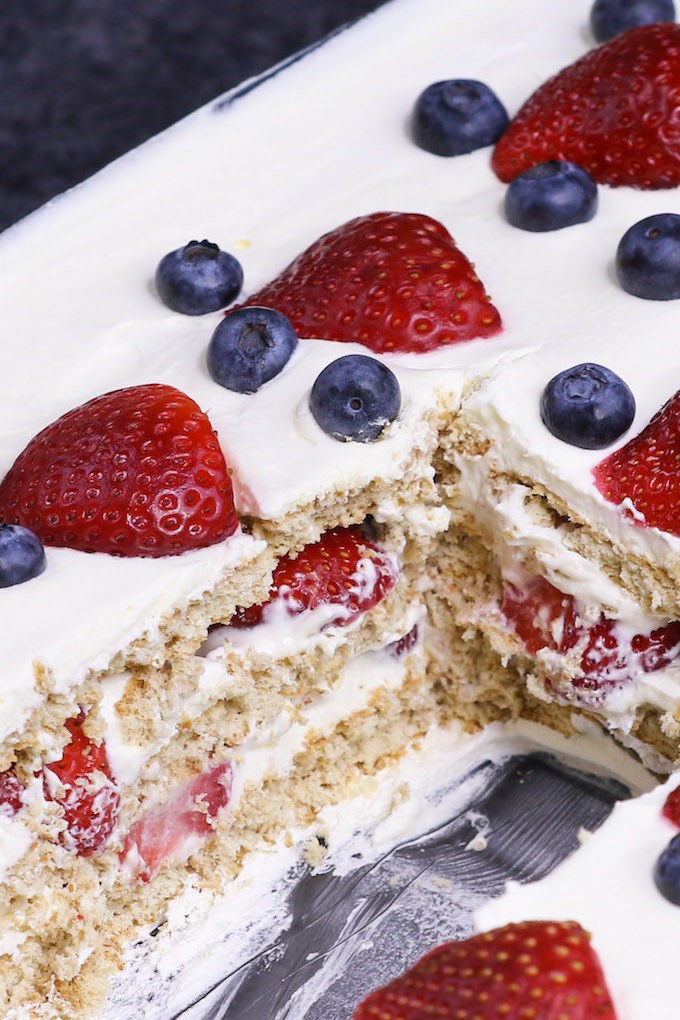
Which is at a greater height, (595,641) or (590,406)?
(590,406)

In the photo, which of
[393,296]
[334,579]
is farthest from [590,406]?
[334,579]

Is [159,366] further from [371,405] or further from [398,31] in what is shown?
[398,31]

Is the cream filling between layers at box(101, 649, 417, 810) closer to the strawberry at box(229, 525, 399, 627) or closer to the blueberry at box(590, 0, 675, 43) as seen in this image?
the strawberry at box(229, 525, 399, 627)

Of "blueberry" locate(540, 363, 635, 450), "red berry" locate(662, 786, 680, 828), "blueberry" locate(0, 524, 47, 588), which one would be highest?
"blueberry" locate(0, 524, 47, 588)

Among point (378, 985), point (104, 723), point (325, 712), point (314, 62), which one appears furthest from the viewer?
point (314, 62)

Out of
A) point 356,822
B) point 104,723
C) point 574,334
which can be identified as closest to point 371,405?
point 574,334

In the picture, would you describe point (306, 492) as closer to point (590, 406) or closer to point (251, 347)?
point (251, 347)

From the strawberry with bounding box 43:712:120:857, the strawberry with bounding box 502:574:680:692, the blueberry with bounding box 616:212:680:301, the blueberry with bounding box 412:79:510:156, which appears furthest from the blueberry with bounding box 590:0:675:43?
the strawberry with bounding box 43:712:120:857
